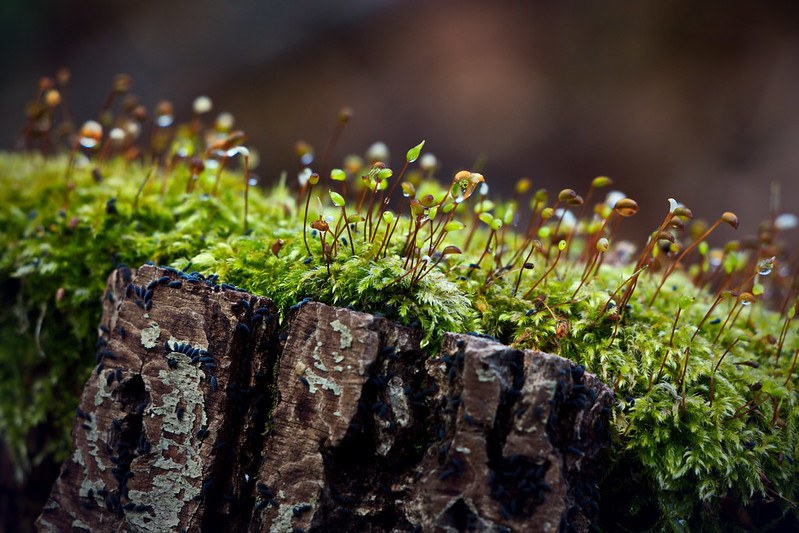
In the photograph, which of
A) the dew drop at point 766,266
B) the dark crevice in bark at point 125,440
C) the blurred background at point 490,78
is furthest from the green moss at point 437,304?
the blurred background at point 490,78

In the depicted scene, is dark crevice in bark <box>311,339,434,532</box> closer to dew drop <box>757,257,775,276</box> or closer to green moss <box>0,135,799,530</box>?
green moss <box>0,135,799,530</box>

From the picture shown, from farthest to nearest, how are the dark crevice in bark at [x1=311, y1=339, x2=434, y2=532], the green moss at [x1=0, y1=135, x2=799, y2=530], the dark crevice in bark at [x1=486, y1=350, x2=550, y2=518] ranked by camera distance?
the green moss at [x1=0, y1=135, x2=799, y2=530] → the dark crevice in bark at [x1=311, y1=339, x2=434, y2=532] → the dark crevice in bark at [x1=486, y1=350, x2=550, y2=518]

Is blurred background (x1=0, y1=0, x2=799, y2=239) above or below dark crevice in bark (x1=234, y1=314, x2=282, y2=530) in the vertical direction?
above

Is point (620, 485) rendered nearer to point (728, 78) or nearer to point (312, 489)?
point (312, 489)

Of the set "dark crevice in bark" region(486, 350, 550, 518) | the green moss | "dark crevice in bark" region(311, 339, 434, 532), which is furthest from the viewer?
the green moss

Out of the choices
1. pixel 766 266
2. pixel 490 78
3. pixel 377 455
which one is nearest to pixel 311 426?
pixel 377 455

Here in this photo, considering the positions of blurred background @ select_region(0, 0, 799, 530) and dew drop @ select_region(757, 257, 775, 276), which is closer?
dew drop @ select_region(757, 257, 775, 276)

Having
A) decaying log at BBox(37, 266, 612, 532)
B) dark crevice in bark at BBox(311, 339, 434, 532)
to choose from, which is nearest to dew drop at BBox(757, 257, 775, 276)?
decaying log at BBox(37, 266, 612, 532)

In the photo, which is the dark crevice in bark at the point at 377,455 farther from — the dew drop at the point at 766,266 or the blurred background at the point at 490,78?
the blurred background at the point at 490,78

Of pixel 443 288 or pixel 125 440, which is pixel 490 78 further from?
pixel 125 440
